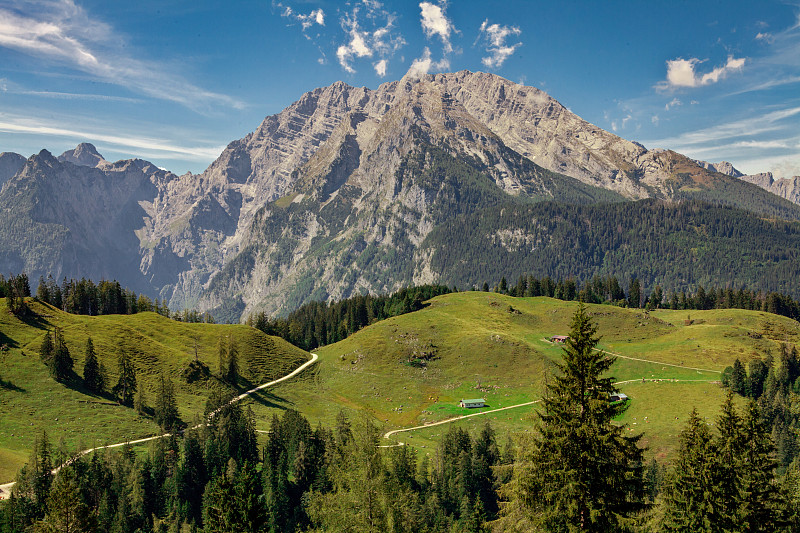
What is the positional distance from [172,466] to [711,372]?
12754 centimetres

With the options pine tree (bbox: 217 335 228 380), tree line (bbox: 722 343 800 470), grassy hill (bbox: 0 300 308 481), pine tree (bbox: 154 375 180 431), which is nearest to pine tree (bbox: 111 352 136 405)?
grassy hill (bbox: 0 300 308 481)

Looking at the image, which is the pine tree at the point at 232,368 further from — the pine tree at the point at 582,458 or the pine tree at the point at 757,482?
the pine tree at the point at 757,482

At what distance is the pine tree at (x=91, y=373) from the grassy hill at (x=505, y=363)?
3993 centimetres

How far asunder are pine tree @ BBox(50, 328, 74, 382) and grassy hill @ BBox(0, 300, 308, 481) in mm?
1784

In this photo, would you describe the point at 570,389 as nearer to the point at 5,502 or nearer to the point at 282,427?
the point at 5,502

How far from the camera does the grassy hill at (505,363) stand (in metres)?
111

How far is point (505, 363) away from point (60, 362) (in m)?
111

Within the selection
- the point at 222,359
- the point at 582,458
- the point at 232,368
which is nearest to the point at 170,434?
the point at 222,359

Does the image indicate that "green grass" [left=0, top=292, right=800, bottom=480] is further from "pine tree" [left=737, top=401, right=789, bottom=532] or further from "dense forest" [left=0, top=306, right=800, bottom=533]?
"pine tree" [left=737, top=401, right=789, bottom=532]

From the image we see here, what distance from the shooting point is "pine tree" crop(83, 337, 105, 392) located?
106m

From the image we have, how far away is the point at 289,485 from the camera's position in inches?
3263

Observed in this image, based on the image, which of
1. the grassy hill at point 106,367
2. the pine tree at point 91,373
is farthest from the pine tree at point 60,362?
the pine tree at point 91,373

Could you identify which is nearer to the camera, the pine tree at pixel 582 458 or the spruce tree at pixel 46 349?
the pine tree at pixel 582 458

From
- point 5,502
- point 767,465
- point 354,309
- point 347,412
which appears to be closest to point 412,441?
point 347,412
